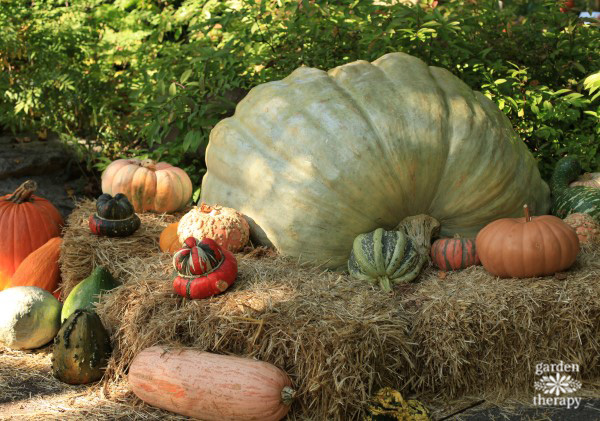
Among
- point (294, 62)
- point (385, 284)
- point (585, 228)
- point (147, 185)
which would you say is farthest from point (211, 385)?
point (294, 62)

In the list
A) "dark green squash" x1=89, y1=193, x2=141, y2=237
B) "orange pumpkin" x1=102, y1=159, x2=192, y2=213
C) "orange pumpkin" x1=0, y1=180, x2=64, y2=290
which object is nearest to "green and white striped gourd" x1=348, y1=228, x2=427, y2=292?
"dark green squash" x1=89, y1=193, x2=141, y2=237

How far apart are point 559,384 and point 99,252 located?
2700 mm

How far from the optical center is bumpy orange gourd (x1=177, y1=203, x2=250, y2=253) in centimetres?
407

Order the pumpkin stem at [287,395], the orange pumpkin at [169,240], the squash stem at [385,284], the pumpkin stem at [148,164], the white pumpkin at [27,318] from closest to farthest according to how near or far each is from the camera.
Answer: the pumpkin stem at [287,395]
the squash stem at [385,284]
the white pumpkin at [27,318]
the orange pumpkin at [169,240]
the pumpkin stem at [148,164]

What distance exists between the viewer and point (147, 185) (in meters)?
4.83

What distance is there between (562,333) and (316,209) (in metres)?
1.46

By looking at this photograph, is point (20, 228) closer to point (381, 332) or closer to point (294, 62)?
point (294, 62)

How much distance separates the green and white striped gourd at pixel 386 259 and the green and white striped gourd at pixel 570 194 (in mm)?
1345

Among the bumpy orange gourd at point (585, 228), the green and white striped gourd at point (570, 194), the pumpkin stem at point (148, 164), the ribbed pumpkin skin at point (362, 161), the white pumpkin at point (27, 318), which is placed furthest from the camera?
the pumpkin stem at point (148, 164)

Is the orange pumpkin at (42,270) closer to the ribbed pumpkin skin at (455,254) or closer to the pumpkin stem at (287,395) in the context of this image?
the pumpkin stem at (287,395)

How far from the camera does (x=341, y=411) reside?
298 cm

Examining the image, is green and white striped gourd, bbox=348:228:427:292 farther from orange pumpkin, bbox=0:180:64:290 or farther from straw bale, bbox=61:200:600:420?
orange pumpkin, bbox=0:180:64:290

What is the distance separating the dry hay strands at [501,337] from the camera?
10.5 ft

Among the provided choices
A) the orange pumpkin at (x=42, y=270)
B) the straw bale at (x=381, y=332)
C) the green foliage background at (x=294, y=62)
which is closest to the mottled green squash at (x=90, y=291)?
the straw bale at (x=381, y=332)
